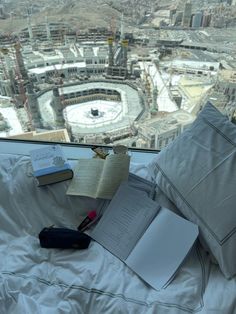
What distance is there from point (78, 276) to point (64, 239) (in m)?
0.14

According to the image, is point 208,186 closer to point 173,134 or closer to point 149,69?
point 173,134

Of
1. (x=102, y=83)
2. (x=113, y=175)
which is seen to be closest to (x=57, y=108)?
(x=102, y=83)

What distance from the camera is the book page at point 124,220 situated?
86 centimetres

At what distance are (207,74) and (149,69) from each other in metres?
0.37

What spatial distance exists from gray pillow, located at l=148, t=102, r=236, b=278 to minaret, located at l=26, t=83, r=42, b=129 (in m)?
1.10

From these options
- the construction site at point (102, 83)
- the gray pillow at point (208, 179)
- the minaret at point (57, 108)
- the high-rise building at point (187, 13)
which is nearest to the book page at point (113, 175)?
the gray pillow at point (208, 179)

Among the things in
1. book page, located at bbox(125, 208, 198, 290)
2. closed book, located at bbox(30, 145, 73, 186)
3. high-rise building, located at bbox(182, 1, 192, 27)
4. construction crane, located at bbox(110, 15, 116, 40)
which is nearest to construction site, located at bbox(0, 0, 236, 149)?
construction crane, located at bbox(110, 15, 116, 40)

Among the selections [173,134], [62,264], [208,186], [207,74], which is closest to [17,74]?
[173,134]

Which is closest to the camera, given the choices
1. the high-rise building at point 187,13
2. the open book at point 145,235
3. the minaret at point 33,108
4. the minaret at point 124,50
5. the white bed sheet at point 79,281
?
the white bed sheet at point 79,281

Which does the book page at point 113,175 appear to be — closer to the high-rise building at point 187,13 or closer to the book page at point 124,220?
the book page at point 124,220

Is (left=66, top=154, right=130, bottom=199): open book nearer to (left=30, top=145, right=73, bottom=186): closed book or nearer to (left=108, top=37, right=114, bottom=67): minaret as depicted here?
(left=30, top=145, right=73, bottom=186): closed book

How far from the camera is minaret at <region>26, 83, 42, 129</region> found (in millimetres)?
1732

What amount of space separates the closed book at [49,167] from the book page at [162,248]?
1.39 ft

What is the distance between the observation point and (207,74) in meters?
1.58
